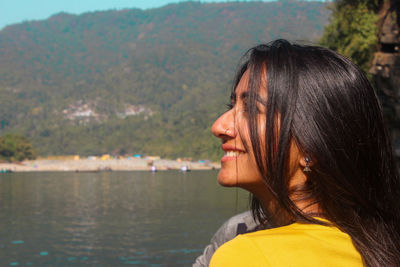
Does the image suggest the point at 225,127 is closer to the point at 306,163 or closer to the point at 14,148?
the point at 306,163

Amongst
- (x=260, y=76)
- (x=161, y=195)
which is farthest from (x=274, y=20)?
(x=260, y=76)

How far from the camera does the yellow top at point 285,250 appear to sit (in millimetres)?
896

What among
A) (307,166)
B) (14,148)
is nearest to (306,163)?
(307,166)

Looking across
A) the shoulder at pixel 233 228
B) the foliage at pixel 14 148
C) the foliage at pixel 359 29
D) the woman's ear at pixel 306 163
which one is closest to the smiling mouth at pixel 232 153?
the woman's ear at pixel 306 163

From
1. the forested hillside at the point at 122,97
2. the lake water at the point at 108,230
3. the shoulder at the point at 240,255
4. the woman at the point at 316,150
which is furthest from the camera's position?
the forested hillside at the point at 122,97

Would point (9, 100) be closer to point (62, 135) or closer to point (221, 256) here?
point (62, 135)

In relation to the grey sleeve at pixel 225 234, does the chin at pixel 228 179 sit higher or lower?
higher

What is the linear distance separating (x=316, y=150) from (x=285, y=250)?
Result: 29 centimetres

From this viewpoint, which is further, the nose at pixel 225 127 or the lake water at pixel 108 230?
the lake water at pixel 108 230

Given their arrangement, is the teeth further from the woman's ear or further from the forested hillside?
the forested hillside

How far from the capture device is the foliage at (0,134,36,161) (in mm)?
82375

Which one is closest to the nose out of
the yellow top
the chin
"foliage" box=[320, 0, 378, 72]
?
the chin

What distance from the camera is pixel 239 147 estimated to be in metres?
1.19

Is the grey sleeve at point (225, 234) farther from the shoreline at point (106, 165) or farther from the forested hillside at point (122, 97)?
the shoreline at point (106, 165)
